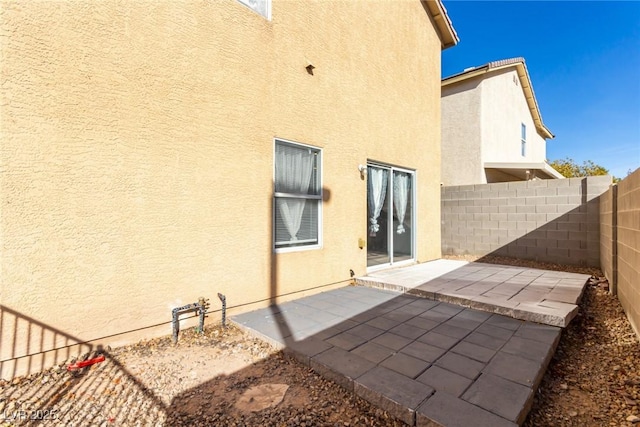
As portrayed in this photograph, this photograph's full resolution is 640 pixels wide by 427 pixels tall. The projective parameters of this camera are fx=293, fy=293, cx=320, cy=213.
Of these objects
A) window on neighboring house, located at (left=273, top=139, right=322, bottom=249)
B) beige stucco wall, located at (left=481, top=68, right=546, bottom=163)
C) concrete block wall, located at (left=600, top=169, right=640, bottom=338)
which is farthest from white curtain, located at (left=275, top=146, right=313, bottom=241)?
beige stucco wall, located at (left=481, top=68, right=546, bottom=163)

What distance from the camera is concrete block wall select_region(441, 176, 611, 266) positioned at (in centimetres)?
699

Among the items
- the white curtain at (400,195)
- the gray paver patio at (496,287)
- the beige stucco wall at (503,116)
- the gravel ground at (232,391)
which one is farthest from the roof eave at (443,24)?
the gravel ground at (232,391)

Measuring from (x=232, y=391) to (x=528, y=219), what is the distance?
8435 millimetres

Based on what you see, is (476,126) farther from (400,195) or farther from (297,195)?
(297,195)

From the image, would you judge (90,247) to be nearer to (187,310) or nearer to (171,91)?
(187,310)

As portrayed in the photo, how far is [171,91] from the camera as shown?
11.1 ft

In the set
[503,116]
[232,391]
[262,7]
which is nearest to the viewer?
[232,391]

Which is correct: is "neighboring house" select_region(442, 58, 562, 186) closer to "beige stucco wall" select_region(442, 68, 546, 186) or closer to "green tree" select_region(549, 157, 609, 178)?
"beige stucco wall" select_region(442, 68, 546, 186)

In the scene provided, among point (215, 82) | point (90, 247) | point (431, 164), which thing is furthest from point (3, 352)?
point (431, 164)

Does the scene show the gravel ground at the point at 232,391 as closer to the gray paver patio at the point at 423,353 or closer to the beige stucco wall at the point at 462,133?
the gray paver patio at the point at 423,353

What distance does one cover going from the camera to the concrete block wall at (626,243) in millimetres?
3309

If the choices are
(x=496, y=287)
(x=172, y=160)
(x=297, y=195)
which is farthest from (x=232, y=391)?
(x=496, y=287)

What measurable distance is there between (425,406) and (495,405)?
49 centimetres

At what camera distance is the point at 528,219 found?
7.86 meters
